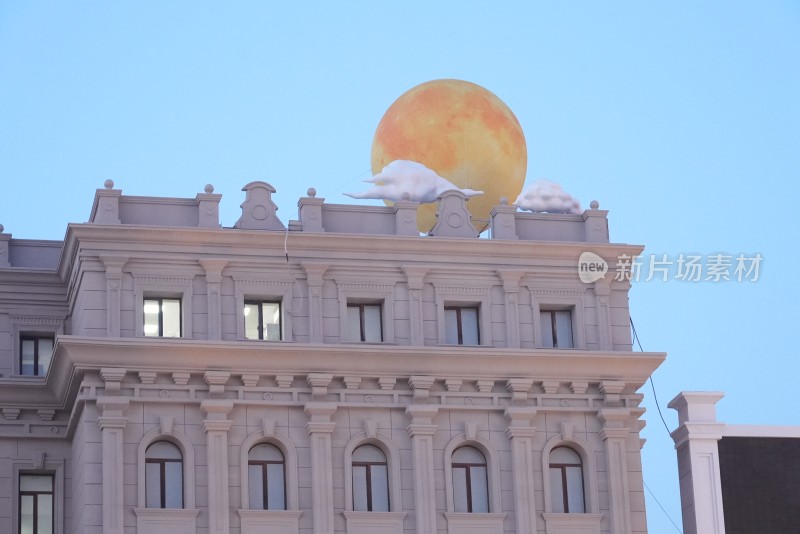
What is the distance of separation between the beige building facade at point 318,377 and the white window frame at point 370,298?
2.2 inches

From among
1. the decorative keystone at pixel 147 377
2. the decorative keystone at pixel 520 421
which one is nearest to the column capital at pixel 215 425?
the decorative keystone at pixel 147 377

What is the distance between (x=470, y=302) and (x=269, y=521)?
7.62m

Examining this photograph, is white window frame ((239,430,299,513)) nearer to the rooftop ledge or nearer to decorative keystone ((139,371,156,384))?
decorative keystone ((139,371,156,384))

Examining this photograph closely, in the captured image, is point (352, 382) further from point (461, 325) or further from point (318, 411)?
point (461, 325)

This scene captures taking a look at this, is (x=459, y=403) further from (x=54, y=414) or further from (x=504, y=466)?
(x=54, y=414)

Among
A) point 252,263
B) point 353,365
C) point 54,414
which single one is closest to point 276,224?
point 252,263

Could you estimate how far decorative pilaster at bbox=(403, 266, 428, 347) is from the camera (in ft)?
156

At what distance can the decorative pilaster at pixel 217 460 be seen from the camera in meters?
44.7

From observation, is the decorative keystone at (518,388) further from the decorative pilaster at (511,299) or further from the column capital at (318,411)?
the column capital at (318,411)

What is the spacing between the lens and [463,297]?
158 feet

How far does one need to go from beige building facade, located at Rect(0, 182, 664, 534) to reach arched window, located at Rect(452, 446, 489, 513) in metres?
0.05

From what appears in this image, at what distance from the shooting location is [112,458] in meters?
44.4

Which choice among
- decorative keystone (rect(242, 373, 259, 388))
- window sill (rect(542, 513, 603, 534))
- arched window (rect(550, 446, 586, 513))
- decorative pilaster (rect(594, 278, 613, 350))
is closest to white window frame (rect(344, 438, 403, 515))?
decorative keystone (rect(242, 373, 259, 388))

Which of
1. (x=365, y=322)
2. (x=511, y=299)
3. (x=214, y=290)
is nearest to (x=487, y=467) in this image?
(x=511, y=299)
